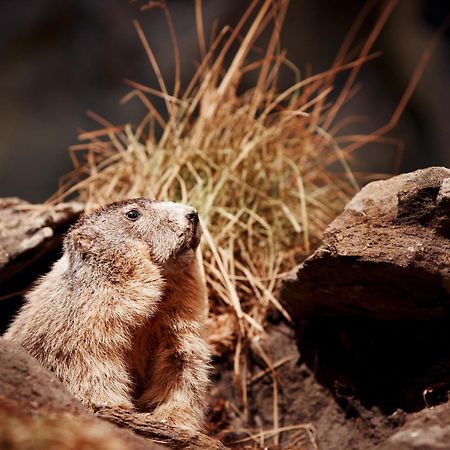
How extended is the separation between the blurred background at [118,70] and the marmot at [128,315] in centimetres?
211

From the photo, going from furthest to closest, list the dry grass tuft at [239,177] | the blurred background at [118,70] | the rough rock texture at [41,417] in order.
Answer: the blurred background at [118,70] → the dry grass tuft at [239,177] → the rough rock texture at [41,417]

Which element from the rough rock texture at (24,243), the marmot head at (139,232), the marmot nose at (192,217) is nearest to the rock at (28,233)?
the rough rock texture at (24,243)

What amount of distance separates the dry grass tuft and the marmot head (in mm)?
717

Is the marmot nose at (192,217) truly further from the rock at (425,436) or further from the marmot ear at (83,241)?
the rock at (425,436)

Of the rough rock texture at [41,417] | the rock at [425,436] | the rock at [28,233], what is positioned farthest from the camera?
the rock at [28,233]

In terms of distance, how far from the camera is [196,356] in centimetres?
212

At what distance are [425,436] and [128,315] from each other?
94cm

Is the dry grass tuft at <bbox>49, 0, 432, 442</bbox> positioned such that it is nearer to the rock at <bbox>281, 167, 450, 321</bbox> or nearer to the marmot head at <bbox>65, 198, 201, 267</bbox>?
the rock at <bbox>281, 167, 450, 321</bbox>

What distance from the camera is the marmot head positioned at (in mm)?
2074

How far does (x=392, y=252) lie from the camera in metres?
2.03

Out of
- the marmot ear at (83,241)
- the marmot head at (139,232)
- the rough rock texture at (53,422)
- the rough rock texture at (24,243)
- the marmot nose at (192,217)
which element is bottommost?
the rough rock texture at (24,243)

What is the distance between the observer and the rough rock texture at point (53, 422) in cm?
129

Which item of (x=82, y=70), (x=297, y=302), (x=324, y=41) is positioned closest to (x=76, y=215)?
(x=297, y=302)

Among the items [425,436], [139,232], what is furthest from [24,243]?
[425,436]
